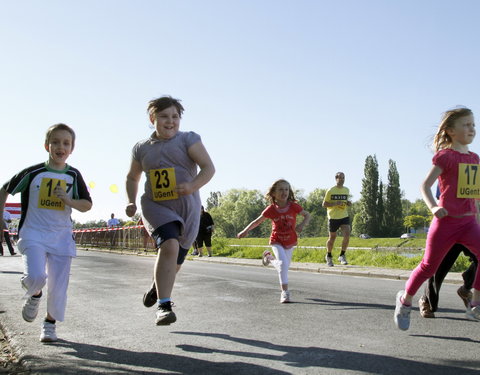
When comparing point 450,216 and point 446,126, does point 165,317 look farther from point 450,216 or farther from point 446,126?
point 446,126

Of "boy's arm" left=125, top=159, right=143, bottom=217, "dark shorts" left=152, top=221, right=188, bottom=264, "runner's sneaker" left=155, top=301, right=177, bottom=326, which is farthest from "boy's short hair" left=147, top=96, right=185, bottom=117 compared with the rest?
"runner's sneaker" left=155, top=301, right=177, bottom=326

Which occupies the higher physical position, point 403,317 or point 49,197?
point 49,197

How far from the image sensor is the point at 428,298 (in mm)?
5223

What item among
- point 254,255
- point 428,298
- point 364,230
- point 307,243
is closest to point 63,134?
point 428,298

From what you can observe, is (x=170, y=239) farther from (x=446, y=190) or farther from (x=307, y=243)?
(x=307, y=243)

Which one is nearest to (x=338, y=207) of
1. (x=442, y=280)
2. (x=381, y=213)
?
(x=442, y=280)

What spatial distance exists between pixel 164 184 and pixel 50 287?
1.37 m

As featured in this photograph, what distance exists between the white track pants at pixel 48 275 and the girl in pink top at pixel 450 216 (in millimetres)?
2885

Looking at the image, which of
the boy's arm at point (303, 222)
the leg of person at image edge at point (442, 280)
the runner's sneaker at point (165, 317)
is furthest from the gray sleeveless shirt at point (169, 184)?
the boy's arm at point (303, 222)

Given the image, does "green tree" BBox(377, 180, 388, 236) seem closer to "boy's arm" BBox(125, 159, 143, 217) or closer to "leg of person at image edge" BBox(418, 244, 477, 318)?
"leg of person at image edge" BBox(418, 244, 477, 318)

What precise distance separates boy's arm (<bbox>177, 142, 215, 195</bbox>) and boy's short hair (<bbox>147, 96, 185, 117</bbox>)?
1.20 ft

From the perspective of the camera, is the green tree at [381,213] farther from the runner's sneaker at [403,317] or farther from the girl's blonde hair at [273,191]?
the runner's sneaker at [403,317]

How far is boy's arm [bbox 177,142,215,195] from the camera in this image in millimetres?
4277

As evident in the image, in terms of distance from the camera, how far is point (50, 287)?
4.59m
